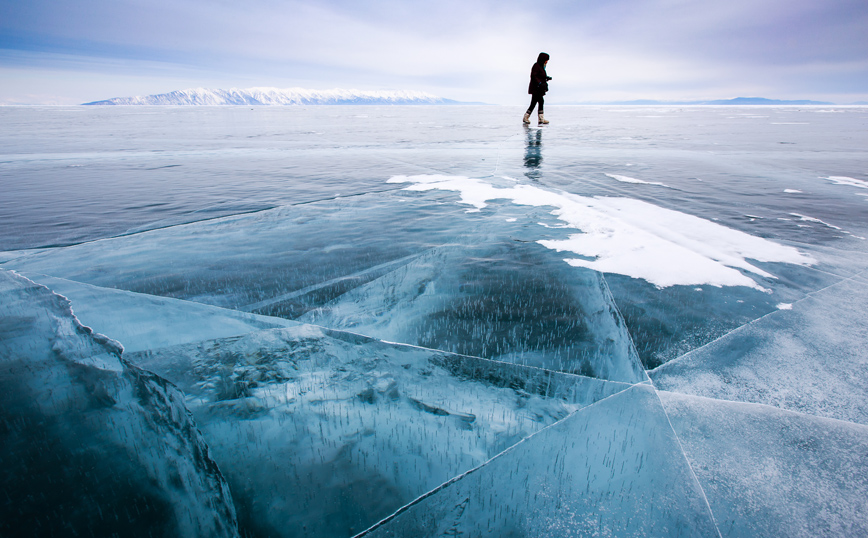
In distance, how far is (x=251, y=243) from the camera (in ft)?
10.4

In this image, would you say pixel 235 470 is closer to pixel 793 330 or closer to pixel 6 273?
pixel 793 330

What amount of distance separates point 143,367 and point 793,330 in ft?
9.95

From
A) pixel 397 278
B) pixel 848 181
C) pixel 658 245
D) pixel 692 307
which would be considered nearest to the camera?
pixel 692 307

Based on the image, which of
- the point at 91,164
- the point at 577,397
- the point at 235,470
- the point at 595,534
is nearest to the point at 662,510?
the point at 595,534

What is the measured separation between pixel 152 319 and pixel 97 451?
98 cm

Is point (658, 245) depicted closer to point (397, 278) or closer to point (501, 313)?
point (501, 313)

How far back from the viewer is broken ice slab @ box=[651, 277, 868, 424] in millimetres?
1429

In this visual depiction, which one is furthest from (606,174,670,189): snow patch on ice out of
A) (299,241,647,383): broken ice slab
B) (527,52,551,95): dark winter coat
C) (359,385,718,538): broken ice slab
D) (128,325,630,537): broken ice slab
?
(527,52,551,95): dark winter coat

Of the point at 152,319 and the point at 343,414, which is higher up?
the point at 152,319

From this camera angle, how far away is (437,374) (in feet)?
5.31

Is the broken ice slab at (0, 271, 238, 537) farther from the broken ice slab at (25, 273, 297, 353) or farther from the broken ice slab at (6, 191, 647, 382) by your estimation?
the broken ice slab at (6, 191, 647, 382)

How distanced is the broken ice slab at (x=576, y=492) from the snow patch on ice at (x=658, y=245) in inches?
58.0

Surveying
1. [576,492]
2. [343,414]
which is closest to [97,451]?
[343,414]

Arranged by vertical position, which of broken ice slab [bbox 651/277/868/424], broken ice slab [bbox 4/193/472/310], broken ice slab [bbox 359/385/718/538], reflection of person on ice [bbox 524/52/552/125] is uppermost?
reflection of person on ice [bbox 524/52/552/125]
